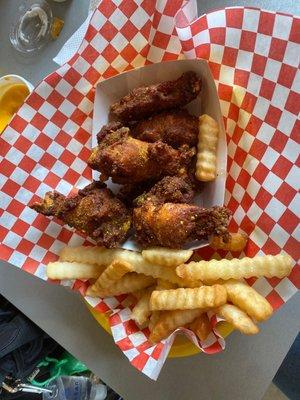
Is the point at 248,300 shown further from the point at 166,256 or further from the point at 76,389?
the point at 76,389

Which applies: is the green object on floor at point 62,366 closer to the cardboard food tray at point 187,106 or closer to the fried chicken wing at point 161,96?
the cardboard food tray at point 187,106

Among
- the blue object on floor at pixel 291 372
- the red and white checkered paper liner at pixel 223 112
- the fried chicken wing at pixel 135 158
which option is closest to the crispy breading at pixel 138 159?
the fried chicken wing at pixel 135 158

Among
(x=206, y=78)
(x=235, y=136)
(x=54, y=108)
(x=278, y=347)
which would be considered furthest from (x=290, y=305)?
(x=54, y=108)

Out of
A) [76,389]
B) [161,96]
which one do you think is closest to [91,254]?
[161,96]

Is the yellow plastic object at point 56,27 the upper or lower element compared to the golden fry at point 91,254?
upper

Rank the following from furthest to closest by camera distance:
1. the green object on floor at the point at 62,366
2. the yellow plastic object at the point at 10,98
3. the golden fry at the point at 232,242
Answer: the green object on floor at the point at 62,366 < the yellow plastic object at the point at 10,98 < the golden fry at the point at 232,242

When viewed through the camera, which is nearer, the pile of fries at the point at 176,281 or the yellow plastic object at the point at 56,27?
the pile of fries at the point at 176,281
